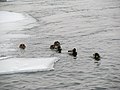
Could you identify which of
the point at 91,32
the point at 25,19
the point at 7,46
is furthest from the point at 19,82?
the point at 25,19

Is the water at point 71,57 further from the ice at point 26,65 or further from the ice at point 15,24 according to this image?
the ice at point 15,24

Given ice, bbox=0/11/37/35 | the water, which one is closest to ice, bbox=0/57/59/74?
the water

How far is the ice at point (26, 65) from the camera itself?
1167 cm

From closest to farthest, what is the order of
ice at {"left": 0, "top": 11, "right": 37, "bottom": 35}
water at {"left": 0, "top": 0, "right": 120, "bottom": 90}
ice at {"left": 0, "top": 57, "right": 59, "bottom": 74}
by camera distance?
water at {"left": 0, "top": 0, "right": 120, "bottom": 90}
ice at {"left": 0, "top": 57, "right": 59, "bottom": 74}
ice at {"left": 0, "top": 11, "right": 37, "bottom": 35}

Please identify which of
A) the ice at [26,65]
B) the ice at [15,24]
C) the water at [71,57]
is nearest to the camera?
the water at [71,57]

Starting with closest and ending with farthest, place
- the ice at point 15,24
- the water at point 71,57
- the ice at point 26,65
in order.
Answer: the water at point 71,57, the ice at point 26,65, the ice at point 15,24

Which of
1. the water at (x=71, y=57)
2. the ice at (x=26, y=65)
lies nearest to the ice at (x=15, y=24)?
the water at (x=71, y=57)

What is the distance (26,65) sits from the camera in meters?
12.2

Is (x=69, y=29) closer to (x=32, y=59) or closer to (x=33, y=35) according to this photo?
(x=33, y=35)

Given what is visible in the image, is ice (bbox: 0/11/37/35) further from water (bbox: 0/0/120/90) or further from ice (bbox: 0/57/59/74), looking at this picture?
ice (bbox: 0/57/59/74)

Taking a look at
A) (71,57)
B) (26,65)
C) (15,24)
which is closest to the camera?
(26,65)

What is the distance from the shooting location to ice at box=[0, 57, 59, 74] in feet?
38.3

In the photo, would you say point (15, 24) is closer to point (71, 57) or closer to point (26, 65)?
point (71, 57)

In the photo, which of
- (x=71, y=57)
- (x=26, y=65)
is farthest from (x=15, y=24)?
(x=26, y=65)
